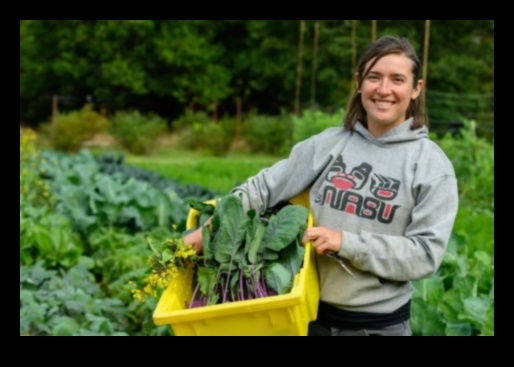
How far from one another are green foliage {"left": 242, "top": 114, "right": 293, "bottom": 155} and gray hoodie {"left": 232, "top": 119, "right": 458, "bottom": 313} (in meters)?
21.2

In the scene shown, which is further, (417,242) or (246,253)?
(246,253)

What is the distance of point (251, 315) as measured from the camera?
2637mm

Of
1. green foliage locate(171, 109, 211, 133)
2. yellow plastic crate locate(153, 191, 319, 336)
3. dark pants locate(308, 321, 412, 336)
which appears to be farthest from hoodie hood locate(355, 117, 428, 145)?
green foliage locate(171, 109, 211, 133)

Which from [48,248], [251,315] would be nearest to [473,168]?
[48,248]

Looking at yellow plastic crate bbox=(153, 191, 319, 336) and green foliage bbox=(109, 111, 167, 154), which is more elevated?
yellow plastic crate bbox=(153, 191, 319, 336)

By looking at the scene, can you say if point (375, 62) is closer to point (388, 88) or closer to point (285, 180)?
point (388, 88)

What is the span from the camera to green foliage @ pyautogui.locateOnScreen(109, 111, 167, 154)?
82.8 feet

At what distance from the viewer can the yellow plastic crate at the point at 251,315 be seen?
102 inches

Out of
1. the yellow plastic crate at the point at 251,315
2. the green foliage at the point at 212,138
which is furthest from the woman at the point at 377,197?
the green foliage at the point at 212,138

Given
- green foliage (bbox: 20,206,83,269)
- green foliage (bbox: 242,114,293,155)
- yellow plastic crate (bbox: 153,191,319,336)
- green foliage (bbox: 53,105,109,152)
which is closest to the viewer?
yellow plastic crate (bbox: 153,191,319,336)

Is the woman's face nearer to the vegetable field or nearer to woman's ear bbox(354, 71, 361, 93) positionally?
woman's ear bbox(354, 71, 361, 93)

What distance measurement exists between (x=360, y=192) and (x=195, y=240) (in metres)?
0.60

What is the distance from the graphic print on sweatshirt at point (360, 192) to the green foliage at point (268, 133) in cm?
2126

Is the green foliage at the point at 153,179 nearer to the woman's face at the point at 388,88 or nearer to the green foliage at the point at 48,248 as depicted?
the green foliage at the point at 48,248
